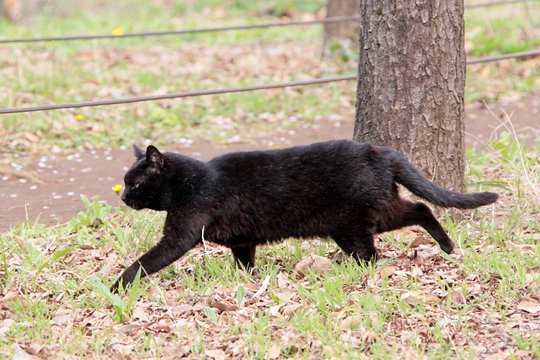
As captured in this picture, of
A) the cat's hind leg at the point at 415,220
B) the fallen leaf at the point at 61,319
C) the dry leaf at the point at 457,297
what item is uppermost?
the cat's hind leg at the point at 415,220

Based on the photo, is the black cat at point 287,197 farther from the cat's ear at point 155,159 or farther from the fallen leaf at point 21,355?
the fallen leaf at point 21,355

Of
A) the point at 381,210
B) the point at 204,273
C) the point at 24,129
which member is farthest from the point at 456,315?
the point at 24,129

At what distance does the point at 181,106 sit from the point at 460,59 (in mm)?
4371

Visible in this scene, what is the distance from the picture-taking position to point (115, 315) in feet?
12.7

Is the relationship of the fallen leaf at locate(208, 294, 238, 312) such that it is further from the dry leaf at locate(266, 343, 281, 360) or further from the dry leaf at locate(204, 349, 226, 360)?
the dry leaf at locate(266, 343, 281, 360)

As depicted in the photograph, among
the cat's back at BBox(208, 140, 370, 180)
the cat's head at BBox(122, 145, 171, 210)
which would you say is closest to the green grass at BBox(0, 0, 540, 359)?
the cat's head at BBox(122, 145, 171, 210)

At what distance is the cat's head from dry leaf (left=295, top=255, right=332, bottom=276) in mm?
826

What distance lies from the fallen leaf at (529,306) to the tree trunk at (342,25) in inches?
277

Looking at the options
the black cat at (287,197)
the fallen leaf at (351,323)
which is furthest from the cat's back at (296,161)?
the fallen leaf at (351,323)

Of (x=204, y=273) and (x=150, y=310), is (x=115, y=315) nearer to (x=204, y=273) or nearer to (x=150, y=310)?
(x=150, y=310)

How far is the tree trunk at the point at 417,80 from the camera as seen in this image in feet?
15.7

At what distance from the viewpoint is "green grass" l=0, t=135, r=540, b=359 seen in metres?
3.51

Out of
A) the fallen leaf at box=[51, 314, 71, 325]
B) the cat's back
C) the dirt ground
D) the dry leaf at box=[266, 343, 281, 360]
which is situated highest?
the cat's back

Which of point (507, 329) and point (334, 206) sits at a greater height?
point (334, 206)
